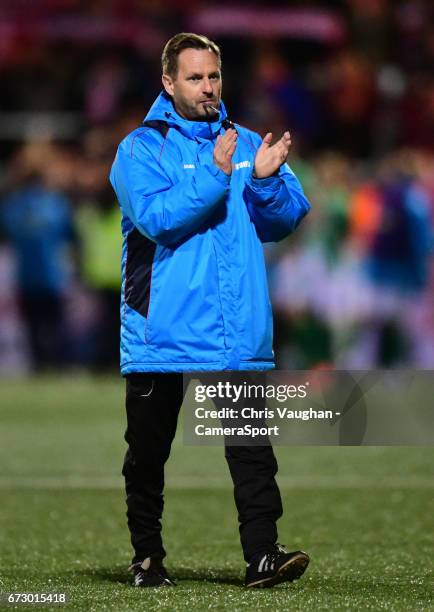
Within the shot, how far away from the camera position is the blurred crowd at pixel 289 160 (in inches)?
636

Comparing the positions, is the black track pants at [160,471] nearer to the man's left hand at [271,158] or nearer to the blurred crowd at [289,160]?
the man's left hand at [271,158]

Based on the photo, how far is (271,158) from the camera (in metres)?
5.83

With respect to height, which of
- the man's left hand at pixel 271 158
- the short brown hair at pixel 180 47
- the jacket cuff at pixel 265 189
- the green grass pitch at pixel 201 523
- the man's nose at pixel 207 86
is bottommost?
the green grass pitch at pixel 201 523

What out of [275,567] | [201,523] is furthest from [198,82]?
[201,523]

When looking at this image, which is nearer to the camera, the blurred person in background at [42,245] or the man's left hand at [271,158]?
the man's left hand at [271,158]

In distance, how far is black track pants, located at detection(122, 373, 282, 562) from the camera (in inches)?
229

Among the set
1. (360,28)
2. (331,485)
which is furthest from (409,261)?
(331,485)

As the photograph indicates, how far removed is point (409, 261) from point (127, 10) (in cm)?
473

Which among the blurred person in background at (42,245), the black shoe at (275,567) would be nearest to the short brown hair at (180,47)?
the black shoe at (275,567)

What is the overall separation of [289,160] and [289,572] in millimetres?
10481

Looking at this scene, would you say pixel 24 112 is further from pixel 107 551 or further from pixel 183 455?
pixel 107 551

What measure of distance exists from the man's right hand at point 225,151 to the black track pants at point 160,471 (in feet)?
2.62

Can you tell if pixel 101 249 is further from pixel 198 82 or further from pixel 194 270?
pixel 194 270

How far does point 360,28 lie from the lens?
711 inches
